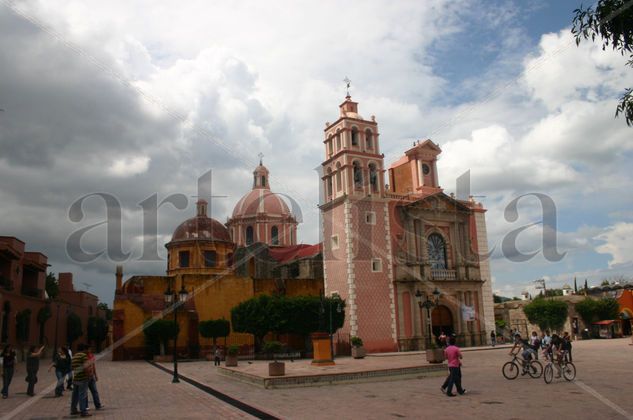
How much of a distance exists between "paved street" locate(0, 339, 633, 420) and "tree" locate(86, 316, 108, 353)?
40.9 m

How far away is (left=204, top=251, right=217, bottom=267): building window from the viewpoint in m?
40.7

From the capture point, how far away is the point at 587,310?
4591 cm

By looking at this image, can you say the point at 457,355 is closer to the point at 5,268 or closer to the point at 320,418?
the point at 320,418

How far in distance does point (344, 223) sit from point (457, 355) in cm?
2121

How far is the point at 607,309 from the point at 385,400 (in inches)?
1644

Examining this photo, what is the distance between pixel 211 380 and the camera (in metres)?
17.9

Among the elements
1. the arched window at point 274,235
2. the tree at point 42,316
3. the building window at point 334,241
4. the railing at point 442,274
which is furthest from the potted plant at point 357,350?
the arched window at point 274,235

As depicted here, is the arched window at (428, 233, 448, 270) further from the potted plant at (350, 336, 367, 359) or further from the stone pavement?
the stone pavement

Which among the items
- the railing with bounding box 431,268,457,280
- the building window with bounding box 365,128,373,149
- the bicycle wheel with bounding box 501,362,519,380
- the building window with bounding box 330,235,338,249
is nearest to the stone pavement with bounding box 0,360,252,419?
the bicycle wheel with bounding box 501,362,519,380

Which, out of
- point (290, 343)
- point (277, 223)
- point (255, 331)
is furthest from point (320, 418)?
point (277, 223)

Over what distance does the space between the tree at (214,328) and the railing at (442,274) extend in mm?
13939

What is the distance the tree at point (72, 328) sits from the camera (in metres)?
46.2

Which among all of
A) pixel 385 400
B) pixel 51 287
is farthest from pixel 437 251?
pixel 51 287

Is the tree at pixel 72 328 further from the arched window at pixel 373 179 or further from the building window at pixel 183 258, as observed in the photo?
the arched window at pixel 373 179
